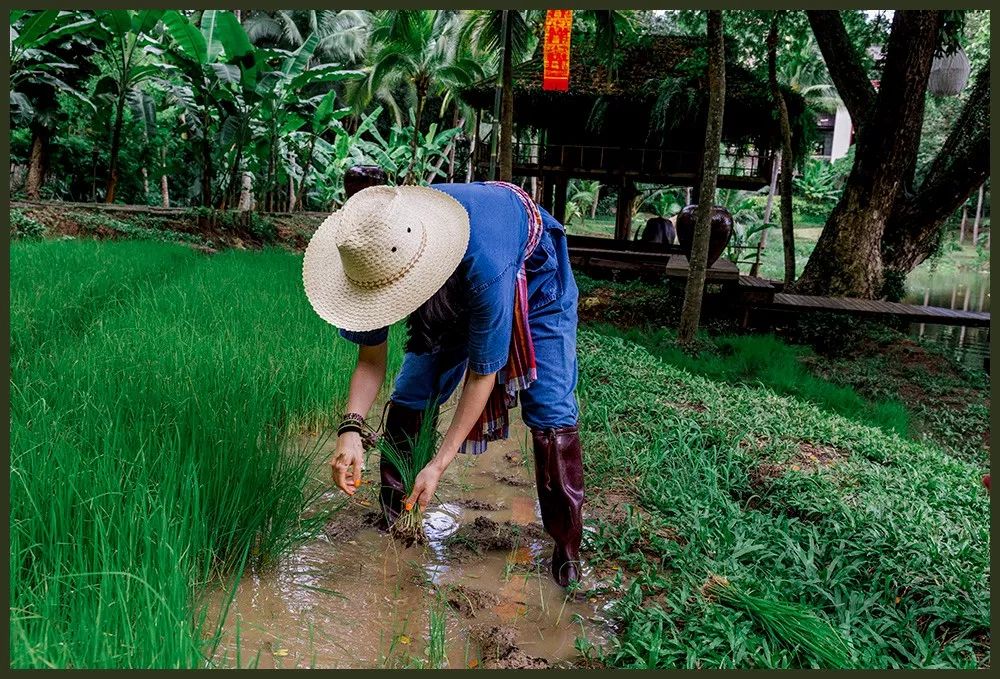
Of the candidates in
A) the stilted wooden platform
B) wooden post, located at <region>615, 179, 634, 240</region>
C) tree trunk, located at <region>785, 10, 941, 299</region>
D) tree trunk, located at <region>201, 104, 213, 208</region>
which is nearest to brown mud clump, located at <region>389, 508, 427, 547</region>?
the stilted wooden platform

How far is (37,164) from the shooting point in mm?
10039

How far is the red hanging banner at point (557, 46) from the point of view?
26.6ft

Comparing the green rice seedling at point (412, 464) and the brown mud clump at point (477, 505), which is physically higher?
the green rice seedling at point (412, 464)

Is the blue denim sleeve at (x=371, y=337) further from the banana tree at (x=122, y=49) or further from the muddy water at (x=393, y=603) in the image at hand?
the banana tree at (x=122, y=49)

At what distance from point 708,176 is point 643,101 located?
16.5 ft

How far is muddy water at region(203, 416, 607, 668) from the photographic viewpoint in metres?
1.66

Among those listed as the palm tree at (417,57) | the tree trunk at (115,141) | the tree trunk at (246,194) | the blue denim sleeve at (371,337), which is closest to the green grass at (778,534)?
the blue denim sleeve at (371,337)

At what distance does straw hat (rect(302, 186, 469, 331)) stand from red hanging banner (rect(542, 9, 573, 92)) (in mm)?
7032

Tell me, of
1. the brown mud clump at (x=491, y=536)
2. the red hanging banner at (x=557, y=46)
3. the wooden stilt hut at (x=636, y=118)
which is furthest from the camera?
the wooden stilt hut at (x=636, y=118)

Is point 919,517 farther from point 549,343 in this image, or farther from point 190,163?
point 190,163

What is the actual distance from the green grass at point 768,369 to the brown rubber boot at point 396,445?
3.03 m

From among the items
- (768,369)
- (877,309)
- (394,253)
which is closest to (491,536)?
(394,253)

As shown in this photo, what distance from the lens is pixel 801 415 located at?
3.76 metres

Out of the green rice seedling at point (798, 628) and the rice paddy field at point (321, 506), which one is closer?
the rice paddy field at point (321, 506)
